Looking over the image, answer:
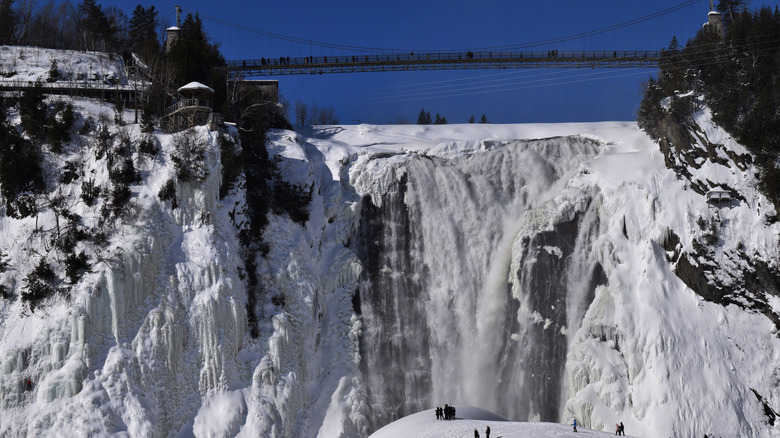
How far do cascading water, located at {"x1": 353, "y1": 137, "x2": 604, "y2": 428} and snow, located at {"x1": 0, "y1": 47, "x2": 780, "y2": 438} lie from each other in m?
0.11

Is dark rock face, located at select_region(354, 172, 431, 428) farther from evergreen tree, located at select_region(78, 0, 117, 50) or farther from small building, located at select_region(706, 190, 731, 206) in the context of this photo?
evergreen tree, located at select_region(78, 0, 117, 50)

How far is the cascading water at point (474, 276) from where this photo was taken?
4303 centimetres

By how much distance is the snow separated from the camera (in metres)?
38.3

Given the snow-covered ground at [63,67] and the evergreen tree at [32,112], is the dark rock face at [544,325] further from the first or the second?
the evergreen tree at [32,112]

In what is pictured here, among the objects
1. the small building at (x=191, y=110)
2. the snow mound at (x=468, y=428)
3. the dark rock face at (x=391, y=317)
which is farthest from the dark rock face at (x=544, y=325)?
the small building at (x=191, y=110)

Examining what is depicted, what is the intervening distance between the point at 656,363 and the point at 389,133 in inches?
733

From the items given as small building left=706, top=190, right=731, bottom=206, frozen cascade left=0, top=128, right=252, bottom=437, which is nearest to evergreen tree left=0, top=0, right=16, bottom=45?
frozen cascade left=0, top=128, right=252, bottom=437

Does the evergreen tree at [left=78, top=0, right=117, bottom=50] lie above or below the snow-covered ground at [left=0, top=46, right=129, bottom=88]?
above

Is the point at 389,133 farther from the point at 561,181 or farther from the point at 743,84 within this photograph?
the point at 743,84

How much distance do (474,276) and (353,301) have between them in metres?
5.79

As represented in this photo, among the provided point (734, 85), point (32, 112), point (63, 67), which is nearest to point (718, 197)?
point (734, 85)

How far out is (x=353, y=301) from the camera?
44.5 meters

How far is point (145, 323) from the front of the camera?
39.3 meters

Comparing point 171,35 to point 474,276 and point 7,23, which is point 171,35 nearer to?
point 7,23
